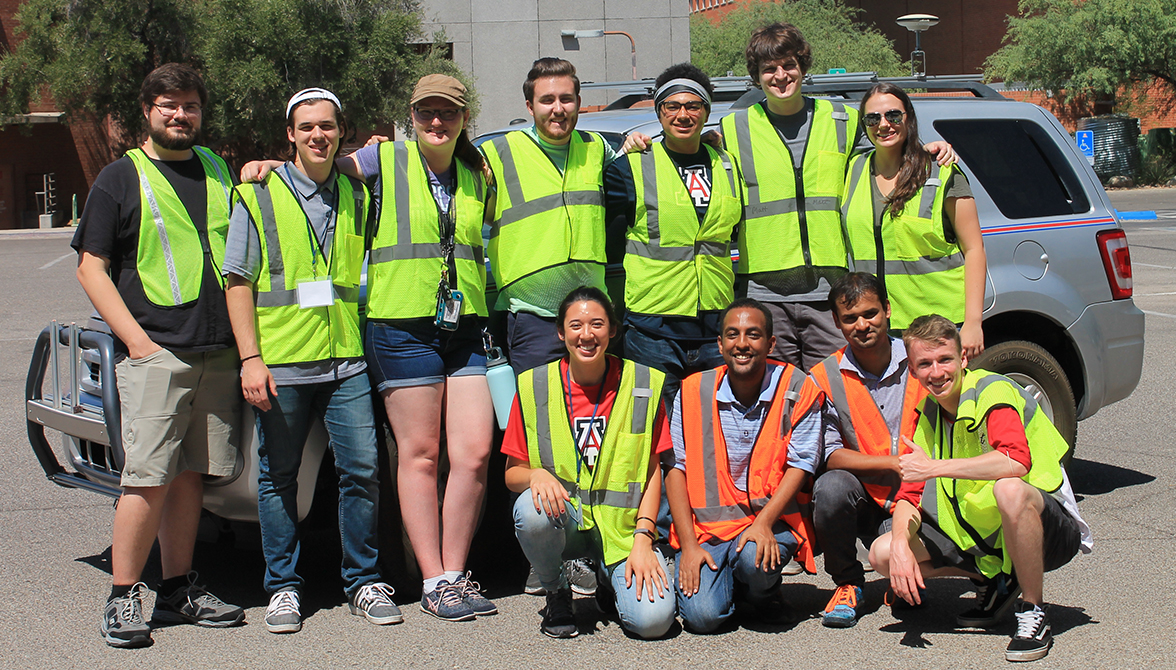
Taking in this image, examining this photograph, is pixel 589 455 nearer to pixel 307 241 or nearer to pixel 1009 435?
pixel 307 241

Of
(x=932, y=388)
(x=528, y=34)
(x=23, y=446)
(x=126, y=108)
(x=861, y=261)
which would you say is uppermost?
(x=528, y=34)

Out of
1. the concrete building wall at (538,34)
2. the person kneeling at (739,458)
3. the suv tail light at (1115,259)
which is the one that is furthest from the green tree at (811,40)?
the person kneeling at (739,458)

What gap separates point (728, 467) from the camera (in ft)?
14.0

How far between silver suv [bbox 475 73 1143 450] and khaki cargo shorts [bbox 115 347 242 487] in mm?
2045

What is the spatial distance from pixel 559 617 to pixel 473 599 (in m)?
0.40

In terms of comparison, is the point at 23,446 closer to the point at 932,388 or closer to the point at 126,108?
the point at 932,388

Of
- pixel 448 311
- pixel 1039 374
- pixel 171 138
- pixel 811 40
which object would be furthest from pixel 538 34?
pixel 448 311

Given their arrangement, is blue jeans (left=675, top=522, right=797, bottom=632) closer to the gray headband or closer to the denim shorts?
the denim shorts

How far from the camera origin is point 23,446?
7117 millimetres

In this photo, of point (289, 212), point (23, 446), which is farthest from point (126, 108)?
point (289, 212)

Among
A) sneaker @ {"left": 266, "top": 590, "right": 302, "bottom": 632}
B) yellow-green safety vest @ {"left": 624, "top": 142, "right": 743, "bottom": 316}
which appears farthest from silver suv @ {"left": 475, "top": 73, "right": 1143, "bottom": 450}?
sneaker @ {"left": 266, "top": 590, "right": 302, "bottom": 632}

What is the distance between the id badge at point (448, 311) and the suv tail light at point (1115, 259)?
3.45m

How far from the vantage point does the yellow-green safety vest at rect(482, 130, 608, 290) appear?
14.7 ft

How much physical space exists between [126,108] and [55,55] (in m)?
3.07
